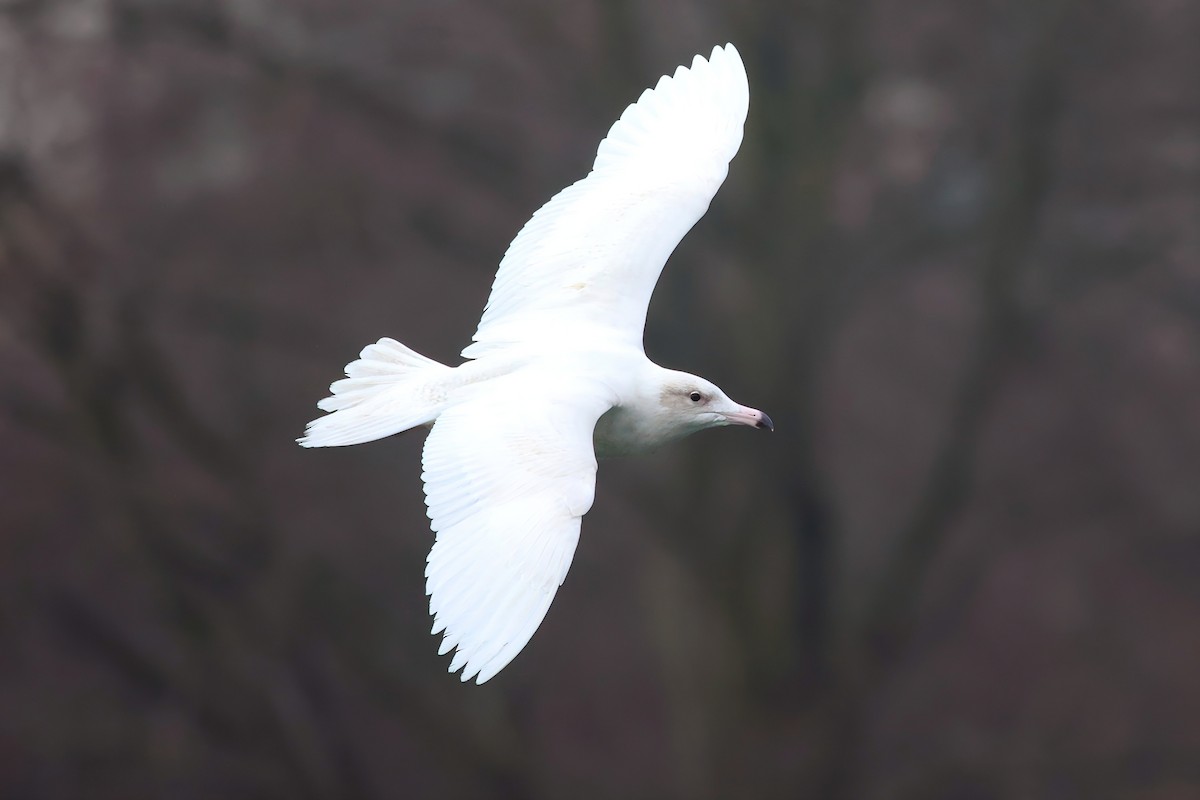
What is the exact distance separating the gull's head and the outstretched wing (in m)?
0.43

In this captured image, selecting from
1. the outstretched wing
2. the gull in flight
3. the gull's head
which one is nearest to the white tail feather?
the gull in flight

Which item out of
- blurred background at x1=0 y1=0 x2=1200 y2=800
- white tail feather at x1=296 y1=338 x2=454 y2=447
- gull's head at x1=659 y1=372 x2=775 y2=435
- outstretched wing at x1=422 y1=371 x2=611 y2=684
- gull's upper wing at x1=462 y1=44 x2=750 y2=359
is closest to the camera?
outstretched wing at x1=422 y1=371 x2=611 y2=684

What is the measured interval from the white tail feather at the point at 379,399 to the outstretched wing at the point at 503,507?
182mm

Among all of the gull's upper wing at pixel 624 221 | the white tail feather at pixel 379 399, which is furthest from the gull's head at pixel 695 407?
the white tail feather at pixel 379 399

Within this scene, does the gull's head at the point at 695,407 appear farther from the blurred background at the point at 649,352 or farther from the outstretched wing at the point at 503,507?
the blurred background at the point at 649,352

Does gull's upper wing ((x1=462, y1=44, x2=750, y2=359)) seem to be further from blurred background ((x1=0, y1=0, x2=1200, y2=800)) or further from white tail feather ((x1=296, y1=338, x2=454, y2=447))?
blurred background ((x1=0, y1=0, x2=1200, y2=800))

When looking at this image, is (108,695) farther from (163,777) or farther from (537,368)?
(537,368)

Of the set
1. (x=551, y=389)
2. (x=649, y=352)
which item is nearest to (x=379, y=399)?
(x=551, y=389)

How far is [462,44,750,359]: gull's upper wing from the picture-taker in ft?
17.4

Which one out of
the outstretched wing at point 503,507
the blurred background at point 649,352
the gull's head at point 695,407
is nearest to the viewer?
the outstretched wing at point 503,507

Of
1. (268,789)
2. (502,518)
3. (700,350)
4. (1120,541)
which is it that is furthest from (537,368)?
(1120,541)

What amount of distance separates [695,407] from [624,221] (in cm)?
79

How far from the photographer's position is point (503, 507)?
415cm

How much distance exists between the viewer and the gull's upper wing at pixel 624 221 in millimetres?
5293
